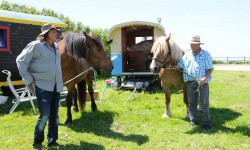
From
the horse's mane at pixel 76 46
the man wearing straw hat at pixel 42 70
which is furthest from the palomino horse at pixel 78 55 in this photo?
the man wearing straw hat at pixel 42 70

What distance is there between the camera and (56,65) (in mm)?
4219

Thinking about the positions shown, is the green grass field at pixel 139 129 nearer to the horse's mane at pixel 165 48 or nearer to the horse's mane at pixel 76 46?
the horse's mane at pixel 165 48

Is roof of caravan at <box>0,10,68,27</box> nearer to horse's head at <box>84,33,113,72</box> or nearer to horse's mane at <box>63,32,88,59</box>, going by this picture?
horse's mane at <box>63,32,88,59</box>

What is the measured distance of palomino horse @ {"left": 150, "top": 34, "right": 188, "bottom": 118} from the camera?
17.7 feet

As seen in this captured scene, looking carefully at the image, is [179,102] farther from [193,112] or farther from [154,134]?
[154,134]

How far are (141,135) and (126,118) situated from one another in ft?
3.72

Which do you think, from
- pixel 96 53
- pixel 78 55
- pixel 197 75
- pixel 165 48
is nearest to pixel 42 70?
pixel 78 55

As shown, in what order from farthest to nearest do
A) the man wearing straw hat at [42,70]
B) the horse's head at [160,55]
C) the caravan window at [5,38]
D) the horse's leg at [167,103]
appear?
the caravan window at [5,38] → the horse's leg at [167,103] → the horse's head at [160,55] → the man wearing straw hat at [42,70]

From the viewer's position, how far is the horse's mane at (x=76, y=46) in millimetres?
5492

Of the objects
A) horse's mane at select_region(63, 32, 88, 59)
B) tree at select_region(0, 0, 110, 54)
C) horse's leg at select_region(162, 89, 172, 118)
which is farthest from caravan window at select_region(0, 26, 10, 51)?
tree at select_region(0, 0, 110, 54)

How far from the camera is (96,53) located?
5574mm

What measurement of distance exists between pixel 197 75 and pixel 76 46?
2.44 metres

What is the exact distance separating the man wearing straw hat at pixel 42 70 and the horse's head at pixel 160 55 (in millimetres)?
1973

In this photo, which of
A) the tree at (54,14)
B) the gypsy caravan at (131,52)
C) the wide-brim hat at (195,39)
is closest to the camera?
the wide-brim hat at (195,39)
